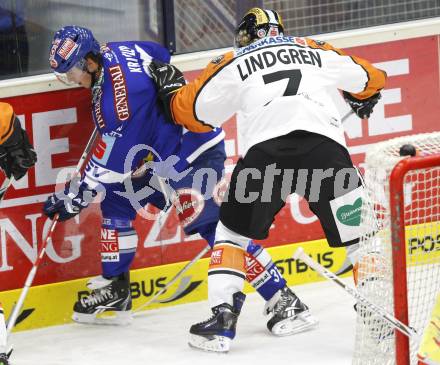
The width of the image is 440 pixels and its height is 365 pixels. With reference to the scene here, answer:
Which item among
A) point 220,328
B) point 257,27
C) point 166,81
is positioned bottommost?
point 220,328

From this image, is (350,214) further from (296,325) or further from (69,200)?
(69,200)

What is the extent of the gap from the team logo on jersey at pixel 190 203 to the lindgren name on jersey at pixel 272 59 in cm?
78

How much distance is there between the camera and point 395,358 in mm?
4328

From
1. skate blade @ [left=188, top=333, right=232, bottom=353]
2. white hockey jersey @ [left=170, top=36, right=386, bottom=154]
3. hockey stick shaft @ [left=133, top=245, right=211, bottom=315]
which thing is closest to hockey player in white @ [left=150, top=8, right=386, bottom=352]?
white hockey jersey @ [left=170, top=36, right=386, bottom=154]

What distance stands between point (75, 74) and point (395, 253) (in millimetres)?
1683

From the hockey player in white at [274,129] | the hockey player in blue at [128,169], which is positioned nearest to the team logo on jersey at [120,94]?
the hockey player in blue at [128,169]

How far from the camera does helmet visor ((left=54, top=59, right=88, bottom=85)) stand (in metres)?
5.24

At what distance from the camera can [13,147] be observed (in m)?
4.97

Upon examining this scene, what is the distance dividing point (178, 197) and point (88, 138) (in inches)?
18.5

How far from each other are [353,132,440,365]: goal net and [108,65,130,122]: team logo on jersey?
1.18 meters

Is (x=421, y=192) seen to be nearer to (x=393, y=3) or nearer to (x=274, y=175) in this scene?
(x=274, y=175)

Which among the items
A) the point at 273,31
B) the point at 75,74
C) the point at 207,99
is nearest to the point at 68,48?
the point at 75,74

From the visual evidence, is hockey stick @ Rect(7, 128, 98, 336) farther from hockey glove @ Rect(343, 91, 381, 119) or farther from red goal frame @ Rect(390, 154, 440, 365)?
red goal frame @ Rect(390, 154, 440, 365)

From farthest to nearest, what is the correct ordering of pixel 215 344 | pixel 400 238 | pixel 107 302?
pixel 107 302
pixel 215 344
pixel 400 238
